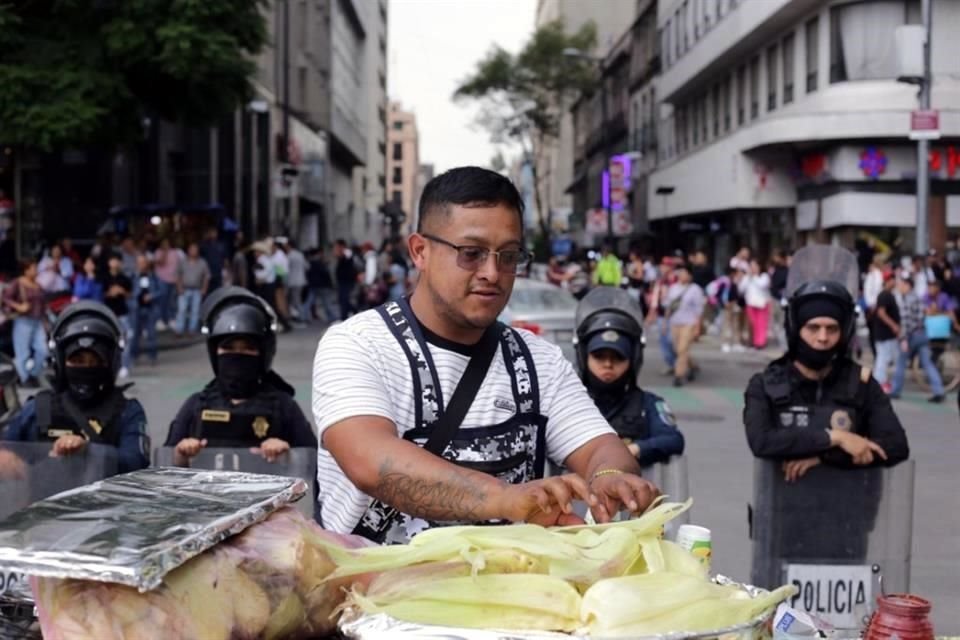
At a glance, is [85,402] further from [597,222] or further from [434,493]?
[597,222]

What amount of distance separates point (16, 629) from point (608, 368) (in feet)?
14.6

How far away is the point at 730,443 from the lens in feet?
44.4

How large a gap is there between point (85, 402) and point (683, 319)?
13781mm

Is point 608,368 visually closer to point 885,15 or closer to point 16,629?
point 16,629

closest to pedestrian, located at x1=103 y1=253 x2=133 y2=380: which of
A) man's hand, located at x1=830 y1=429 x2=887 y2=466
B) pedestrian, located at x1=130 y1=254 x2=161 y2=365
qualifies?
pedestrian, located at x1=130 y1=254 x2=161 y2=365

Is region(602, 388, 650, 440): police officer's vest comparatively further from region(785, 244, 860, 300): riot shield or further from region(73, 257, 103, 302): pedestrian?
region(73, 257, 103, 302): pedestrian

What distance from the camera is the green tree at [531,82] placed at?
69812 millimetres

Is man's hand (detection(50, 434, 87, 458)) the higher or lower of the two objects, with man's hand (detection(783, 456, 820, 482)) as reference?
higher

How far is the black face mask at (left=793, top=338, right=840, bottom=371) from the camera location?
19.9 feet

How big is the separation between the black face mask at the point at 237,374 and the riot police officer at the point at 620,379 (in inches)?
63.6

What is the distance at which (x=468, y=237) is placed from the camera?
2959 millimetres

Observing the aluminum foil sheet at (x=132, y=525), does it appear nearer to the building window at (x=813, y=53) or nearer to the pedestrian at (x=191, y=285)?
the pedestrian at (x=191, y=285)

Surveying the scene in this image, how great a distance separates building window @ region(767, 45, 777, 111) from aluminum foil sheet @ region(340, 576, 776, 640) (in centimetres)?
3718

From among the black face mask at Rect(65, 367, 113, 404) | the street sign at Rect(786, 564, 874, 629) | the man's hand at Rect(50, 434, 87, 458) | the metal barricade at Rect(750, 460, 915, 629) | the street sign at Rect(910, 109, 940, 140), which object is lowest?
the street sign at Rect(786, 564, 874, 629)
